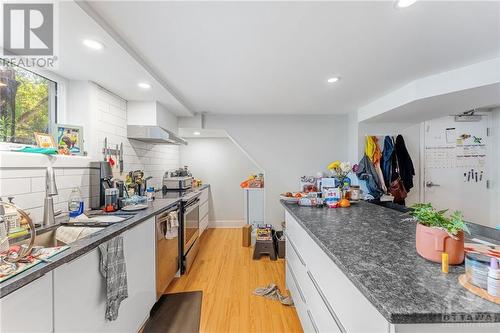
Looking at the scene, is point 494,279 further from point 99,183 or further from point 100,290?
point 99,183

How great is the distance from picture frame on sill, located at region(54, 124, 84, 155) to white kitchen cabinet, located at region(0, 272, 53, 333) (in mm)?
1387

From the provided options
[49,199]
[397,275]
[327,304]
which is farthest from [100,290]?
[397,275]

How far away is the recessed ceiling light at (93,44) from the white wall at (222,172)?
320 cm

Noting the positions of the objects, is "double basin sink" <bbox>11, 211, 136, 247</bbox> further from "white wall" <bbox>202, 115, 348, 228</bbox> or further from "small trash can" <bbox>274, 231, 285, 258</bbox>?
"white wall" <bbox>202, 115, 348, 228</bbox>

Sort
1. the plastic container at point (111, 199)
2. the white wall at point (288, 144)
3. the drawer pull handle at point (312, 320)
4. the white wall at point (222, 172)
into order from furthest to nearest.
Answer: the white wall at point (222, 172)
the white wall at point (288, 144)
the plastic container at point (111, 199)
the drawer pull handle at point (312, 320)

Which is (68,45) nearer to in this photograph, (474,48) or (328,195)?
(328,195)

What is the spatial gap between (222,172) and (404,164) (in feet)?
10.8

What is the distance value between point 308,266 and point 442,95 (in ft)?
6.99

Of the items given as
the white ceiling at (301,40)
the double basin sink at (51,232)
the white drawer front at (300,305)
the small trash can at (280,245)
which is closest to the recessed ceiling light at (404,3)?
the white ceiling at (301,40)

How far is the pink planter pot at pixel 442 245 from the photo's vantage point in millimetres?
882

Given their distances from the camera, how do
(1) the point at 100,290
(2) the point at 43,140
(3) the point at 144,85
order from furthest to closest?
1. (3) the point at 144,85
2. (2) the point at 43,140
3. (1) the point at 100,290

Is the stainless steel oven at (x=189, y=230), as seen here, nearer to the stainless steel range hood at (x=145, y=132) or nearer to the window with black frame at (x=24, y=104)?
the stainless steel range hood at (x=145, y=132)

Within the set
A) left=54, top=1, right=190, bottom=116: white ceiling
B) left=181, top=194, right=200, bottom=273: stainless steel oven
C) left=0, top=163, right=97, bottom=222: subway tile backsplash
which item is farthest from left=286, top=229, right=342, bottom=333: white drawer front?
left=54, top=1, right=190, bottom=116: white ceiling

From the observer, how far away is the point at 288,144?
148 inches
